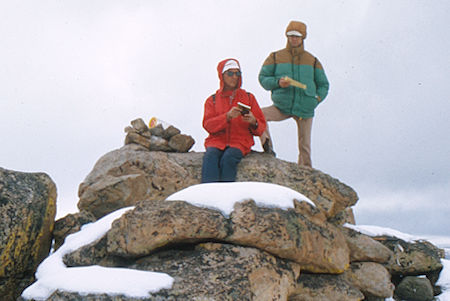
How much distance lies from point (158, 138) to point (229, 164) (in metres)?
2.85

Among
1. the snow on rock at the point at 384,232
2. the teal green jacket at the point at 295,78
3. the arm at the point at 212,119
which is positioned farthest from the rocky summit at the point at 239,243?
the teal green jacket at the point at 295,78

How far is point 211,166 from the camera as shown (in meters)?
8.90

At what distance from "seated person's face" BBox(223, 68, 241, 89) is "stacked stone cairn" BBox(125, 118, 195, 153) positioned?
215cm

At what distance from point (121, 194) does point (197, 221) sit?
3.79 metres

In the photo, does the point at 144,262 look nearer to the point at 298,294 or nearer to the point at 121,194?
the point at 298,294

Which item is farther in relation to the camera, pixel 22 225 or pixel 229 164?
pixel 229 164

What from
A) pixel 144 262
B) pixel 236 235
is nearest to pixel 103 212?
pixel 144 262

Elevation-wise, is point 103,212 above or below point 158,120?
below

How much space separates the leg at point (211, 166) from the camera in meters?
8.84

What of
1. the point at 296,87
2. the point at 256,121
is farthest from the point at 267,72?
the point at 256,121

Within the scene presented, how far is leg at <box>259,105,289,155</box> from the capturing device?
10.3 metres

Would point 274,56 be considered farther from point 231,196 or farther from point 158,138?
point 231,196

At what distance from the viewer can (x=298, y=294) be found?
6414 millimetres

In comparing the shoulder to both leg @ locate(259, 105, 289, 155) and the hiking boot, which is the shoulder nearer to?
leg @ locate(259, 105, 289, 155)
